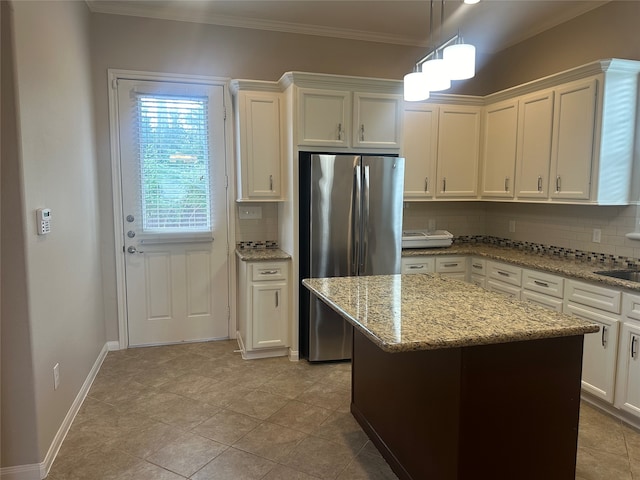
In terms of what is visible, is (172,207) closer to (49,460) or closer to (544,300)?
(49,460)

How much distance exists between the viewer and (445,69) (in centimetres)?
188

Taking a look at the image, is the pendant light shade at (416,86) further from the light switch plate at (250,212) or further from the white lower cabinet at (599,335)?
the light switch plate at (250,212)

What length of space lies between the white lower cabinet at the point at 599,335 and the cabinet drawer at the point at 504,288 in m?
0.54

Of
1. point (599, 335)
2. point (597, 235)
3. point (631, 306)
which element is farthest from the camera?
point (597, 235)

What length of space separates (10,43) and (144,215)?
207cm

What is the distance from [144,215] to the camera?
12.9ft

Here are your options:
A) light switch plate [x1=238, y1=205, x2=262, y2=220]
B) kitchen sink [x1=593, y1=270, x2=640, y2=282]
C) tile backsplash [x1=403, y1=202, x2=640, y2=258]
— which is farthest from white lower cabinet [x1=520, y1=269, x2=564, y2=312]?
light switch plate [x1=238, y1=205, x2=262, y2=220]

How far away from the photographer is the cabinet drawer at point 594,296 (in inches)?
108

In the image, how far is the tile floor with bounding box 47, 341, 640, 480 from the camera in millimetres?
2281

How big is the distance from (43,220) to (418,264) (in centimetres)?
298

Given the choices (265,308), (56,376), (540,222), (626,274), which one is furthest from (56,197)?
(540,222)

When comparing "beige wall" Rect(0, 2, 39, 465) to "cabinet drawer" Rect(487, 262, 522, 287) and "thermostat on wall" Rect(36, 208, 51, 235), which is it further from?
"cabinet drawer" Rect(487, 262, 522, 287)

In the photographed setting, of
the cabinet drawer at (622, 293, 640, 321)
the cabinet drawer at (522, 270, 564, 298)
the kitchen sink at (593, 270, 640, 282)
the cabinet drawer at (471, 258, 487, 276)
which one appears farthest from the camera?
the cabinet drawer at (471, 258, 487, 276)

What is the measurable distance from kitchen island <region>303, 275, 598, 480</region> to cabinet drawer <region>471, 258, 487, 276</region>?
2.06 meters
